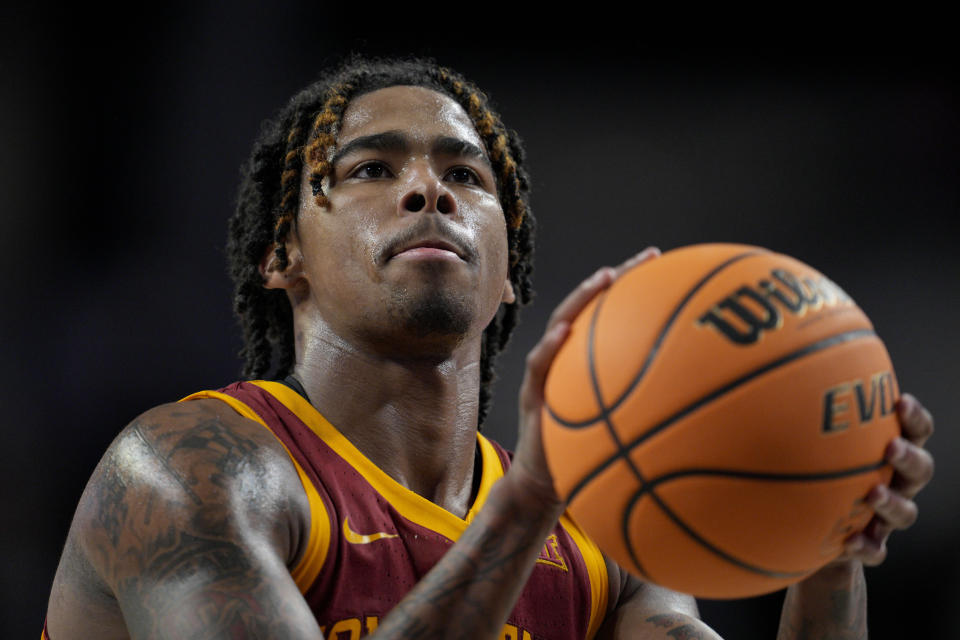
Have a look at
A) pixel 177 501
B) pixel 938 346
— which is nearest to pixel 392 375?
pixel 177 501

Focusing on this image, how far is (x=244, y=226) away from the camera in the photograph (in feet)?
10.9

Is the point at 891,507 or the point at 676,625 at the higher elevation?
the point at 891,507

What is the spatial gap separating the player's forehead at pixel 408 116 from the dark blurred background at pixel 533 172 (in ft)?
7.15

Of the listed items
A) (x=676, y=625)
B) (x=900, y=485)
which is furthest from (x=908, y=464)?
(x=676, y=625)

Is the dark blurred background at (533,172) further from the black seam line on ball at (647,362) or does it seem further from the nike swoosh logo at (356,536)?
the black seam line on ball at (647,362)

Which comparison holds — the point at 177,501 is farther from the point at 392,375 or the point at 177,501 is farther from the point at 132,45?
the point at 132,45

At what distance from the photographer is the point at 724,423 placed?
1638 millimetres

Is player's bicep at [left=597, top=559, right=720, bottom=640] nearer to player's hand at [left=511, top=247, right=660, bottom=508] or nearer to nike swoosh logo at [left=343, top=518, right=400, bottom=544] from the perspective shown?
nike swoosh logo at [left=343, top=518, right=400, bottom=544]

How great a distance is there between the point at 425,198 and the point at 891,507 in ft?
4.74

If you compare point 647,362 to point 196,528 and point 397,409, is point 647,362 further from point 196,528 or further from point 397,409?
point 397,409

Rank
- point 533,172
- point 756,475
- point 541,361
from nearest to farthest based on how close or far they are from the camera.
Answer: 1. point 756,475
2. point 541,361
3. point 533,172

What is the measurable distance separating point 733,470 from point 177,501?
1133 millimetres

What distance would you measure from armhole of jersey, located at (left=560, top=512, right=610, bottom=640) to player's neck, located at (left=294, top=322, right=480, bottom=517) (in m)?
0.36

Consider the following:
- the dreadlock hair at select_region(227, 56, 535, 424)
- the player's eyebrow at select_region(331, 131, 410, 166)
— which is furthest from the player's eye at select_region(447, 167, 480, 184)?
the dreadlock hair at select_region(227, 56, 535, 424)
